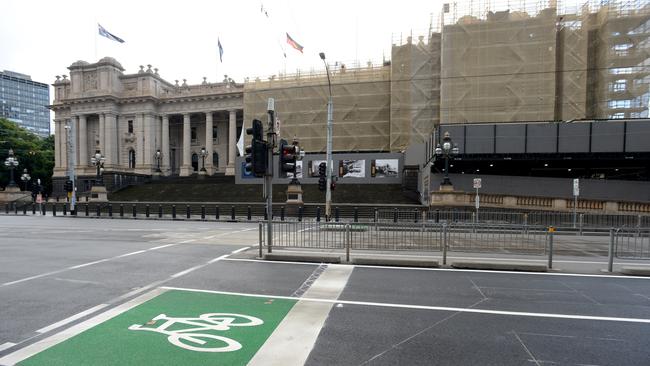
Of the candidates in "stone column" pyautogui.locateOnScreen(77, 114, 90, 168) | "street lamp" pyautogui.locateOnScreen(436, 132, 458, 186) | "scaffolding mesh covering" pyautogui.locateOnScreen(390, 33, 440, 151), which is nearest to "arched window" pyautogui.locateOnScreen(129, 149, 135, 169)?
"stone column" pyautogui.locateOnScreen(77, 114, 90, 168)

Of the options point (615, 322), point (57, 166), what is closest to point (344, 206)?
point (615, 322)

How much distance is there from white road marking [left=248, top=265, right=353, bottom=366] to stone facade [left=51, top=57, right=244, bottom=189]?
53459 millimetres

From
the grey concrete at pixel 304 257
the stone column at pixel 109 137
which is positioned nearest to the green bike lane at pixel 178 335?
the grey concrete at pixel 304 257

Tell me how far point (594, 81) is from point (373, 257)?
33.2 m

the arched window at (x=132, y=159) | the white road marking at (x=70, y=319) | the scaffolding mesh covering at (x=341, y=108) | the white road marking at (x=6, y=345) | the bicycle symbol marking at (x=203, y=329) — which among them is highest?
the scaffolding mesh covering at (x=341, y=108)

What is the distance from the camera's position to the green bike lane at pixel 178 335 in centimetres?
372

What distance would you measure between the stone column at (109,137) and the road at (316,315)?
60931 millimetres

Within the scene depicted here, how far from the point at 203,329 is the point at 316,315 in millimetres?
1618

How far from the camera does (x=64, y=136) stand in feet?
212

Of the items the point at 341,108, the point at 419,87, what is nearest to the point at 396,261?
the point at 419,87

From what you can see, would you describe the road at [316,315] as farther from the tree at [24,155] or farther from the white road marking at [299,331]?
Answer: the tree at [24,155]

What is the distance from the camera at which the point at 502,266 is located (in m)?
8.13

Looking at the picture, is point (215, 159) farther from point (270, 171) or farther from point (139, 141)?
point (270, 171)

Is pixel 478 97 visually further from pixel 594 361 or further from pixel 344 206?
pixel 594 361
